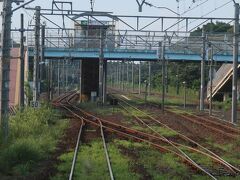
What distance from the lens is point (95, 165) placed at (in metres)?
14.9

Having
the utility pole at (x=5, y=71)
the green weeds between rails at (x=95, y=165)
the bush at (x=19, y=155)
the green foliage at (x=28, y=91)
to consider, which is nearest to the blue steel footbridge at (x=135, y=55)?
the green foliage at (x=28, y=91)

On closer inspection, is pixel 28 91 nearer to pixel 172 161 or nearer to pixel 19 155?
pixel 19 155

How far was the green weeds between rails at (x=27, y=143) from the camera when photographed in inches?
571

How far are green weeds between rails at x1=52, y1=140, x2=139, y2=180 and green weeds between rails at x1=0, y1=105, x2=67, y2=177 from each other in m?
0.87

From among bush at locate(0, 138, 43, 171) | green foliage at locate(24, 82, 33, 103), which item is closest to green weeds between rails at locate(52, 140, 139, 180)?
bush at locate(0, 138, 43, 171)

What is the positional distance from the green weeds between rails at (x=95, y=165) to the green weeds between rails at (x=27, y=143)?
2.85 ft

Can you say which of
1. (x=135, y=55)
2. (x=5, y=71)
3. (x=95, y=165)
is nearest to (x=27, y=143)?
(x=5, y=71)

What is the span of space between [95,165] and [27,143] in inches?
114

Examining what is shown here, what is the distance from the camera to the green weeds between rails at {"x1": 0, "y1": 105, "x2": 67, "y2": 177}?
14.5 metres

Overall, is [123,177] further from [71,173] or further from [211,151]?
[211,151]

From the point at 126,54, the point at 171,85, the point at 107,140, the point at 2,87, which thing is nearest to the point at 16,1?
the point at 2,87

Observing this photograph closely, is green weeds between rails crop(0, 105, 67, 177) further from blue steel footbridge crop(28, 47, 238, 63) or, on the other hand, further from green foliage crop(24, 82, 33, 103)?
blue steel footbridge crop(28, 47, 238, 63)

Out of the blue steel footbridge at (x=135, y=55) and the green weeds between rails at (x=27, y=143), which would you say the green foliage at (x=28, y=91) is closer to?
the green weeds between rails at (x=27, y=143)

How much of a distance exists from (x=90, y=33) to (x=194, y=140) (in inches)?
1536
